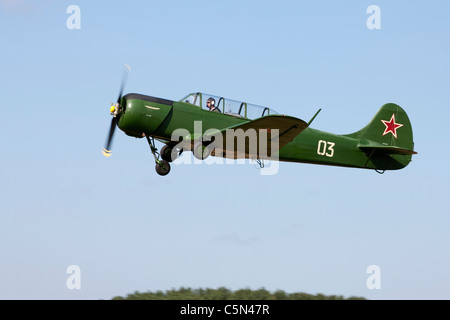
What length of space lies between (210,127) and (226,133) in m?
1.05

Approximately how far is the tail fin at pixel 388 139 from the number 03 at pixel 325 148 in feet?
3.68

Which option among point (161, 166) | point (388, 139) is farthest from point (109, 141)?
point (388, 139)

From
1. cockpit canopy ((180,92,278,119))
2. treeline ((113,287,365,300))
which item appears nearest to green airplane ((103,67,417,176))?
cockpit canopy ((180,92,278,119))

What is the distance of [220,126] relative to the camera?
21625mm

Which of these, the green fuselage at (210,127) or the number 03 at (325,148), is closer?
the green fuselage at (210,127)

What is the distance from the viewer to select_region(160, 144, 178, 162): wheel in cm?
2189

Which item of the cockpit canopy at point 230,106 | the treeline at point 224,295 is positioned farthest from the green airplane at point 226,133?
the treeline at point 224,295

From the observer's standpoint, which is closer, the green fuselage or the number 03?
the green fuselage

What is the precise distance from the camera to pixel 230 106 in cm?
2181

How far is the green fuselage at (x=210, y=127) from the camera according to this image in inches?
821

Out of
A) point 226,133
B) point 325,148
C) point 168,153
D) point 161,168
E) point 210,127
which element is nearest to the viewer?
point 226,133

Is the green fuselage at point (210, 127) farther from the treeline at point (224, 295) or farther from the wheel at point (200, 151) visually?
the treeline at point (224, 295)

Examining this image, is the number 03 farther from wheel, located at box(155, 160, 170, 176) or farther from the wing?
wheel, located at box(155, 160, 170, 176)

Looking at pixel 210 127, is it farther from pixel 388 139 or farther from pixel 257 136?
pixel 388 139
